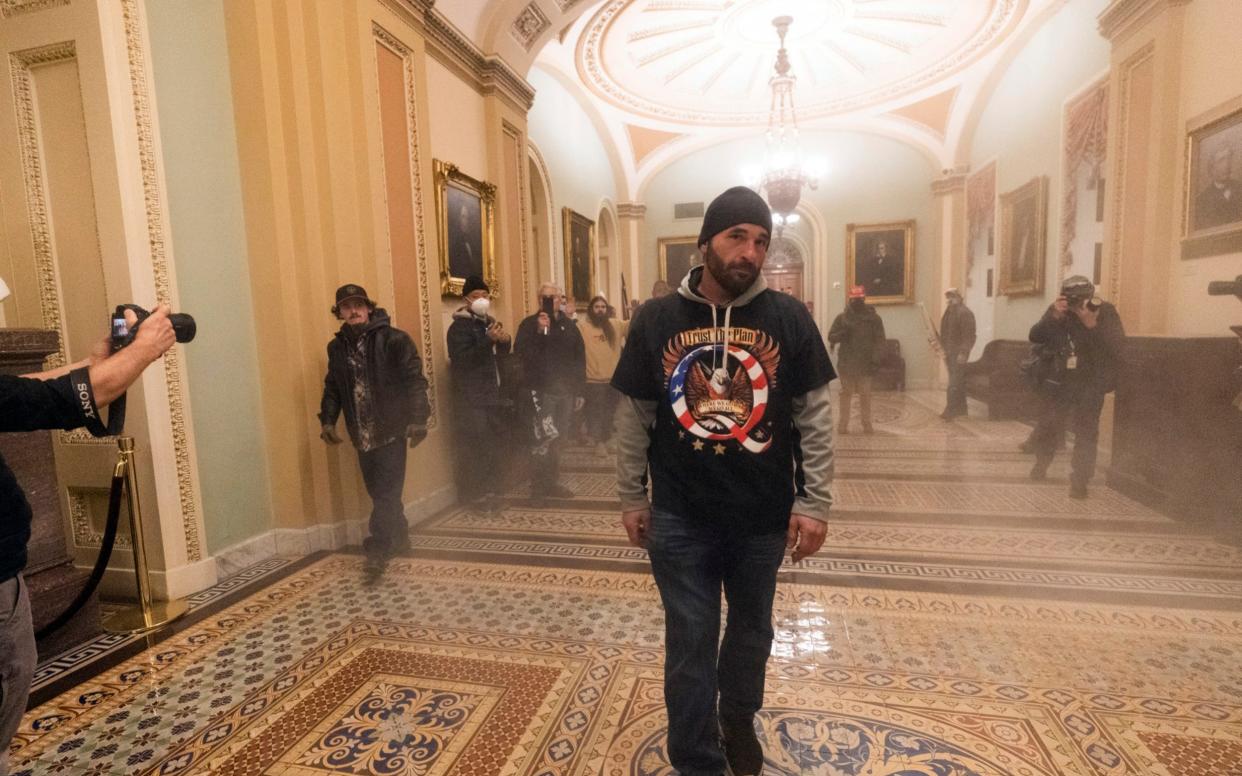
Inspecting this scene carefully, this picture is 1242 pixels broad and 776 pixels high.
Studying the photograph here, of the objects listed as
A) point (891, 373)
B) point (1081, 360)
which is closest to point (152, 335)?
point (1081, 360)

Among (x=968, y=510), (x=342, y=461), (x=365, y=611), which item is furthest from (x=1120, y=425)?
(x=342, y=461)

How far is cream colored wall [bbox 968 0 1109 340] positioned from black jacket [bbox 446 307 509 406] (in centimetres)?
697

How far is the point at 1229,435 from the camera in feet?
12.4

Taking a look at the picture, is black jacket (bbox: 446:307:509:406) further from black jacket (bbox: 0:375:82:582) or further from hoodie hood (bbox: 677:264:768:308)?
black jacket (bbox: 0:375:82:582)

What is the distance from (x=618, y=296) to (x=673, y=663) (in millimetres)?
10970

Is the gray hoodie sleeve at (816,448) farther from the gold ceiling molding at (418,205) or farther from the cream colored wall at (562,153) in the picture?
the cream colored wall at (562,153)

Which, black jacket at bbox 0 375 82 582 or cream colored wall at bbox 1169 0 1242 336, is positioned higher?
cream colored wall at bbox 1169 0 1242 336

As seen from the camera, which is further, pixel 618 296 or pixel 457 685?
pixel 618 296

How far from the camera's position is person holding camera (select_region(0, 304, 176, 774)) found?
1.27 m

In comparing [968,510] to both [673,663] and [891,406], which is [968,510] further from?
[891,406]

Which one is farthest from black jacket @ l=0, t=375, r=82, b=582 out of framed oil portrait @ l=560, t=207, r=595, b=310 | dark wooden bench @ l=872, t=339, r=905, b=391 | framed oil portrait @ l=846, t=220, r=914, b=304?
framed oil portrait @ l=846, t=220, r=914, b=304

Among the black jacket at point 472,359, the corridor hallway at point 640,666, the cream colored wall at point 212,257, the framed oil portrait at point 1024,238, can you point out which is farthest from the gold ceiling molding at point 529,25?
the framed oil portrait at point 1024,238

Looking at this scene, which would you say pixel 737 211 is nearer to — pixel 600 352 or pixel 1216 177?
pixel 600 352

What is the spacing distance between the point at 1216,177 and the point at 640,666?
5440mm
